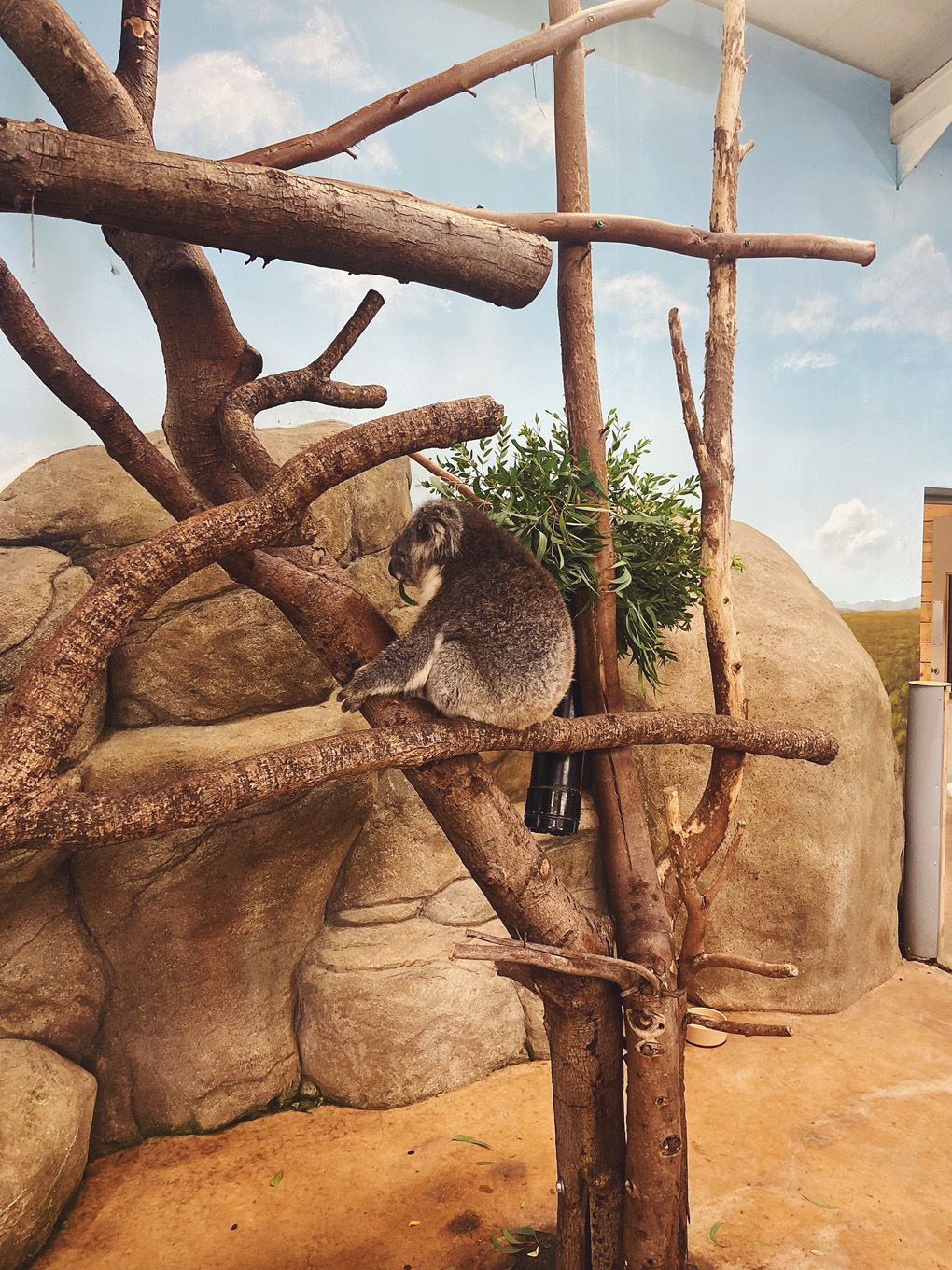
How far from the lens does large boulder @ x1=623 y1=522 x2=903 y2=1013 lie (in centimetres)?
369

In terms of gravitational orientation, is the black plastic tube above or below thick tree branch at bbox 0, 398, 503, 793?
below

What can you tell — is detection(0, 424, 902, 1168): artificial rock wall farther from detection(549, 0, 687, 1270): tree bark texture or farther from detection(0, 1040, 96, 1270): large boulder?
detection(549, 0, 687, 1270): tree bark texture

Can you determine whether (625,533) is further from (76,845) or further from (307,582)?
(76,845)

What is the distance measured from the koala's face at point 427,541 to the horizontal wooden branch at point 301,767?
494 millimetres

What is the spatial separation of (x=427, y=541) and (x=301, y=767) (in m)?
0.76

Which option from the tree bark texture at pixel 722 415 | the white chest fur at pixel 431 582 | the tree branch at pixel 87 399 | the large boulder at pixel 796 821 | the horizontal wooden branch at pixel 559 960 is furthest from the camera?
the large boulder at pixel 796 821

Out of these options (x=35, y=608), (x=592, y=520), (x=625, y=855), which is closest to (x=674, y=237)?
(x=592, y=520)

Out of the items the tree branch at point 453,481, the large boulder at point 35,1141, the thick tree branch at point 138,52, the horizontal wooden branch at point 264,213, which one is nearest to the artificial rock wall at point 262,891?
the large boulder at point 35,1141

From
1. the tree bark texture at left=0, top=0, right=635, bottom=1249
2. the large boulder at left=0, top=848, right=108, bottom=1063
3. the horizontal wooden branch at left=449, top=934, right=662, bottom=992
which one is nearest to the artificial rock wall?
the large boulder at left=0, top=848, right=108, bottom=1063

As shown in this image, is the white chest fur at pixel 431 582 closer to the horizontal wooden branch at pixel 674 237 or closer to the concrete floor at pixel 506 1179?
the horizontal wooden branch at pixel 674 237

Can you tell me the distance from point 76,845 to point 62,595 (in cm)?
178

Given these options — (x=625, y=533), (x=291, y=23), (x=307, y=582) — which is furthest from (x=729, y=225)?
(x=291, y=23)

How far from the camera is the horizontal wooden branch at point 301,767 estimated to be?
4.45ft

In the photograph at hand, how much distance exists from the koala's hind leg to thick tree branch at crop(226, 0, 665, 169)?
1569 millimetres
